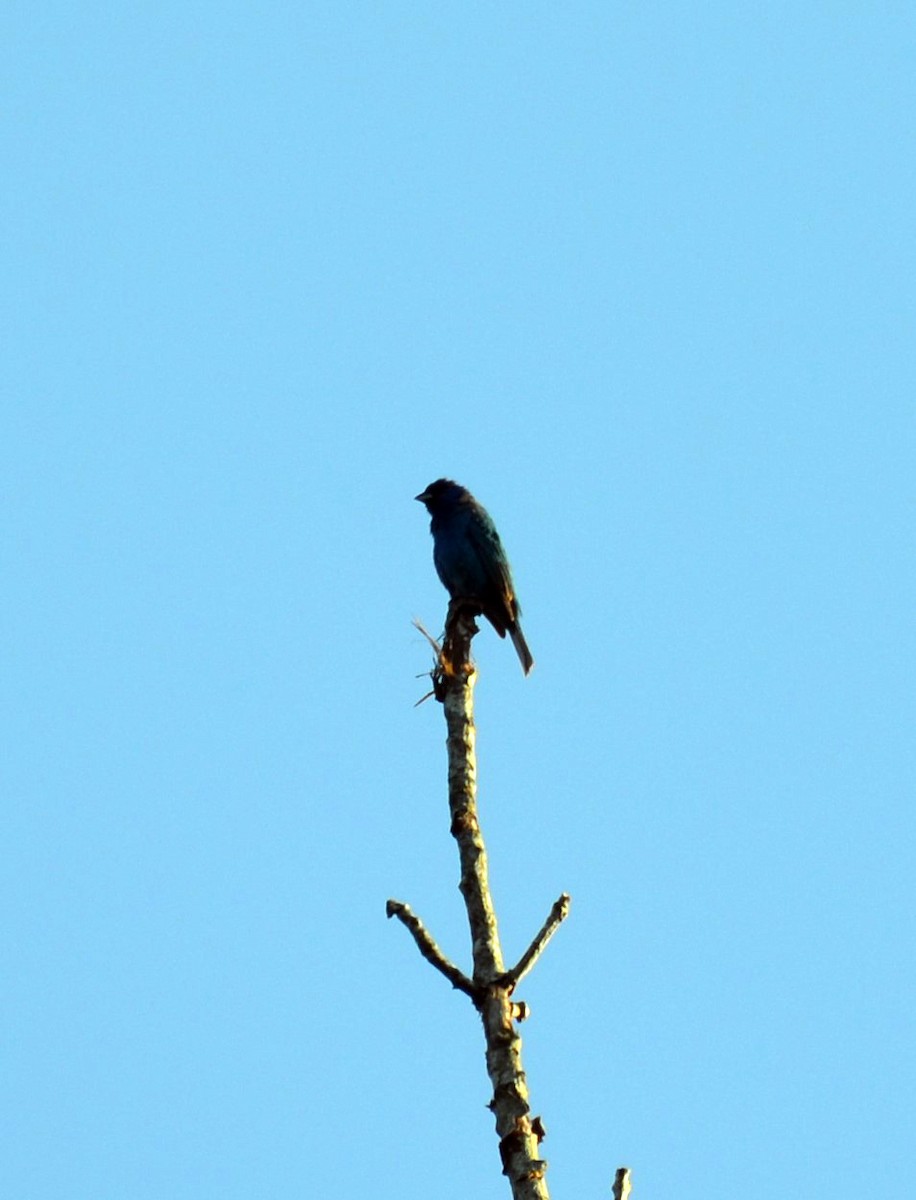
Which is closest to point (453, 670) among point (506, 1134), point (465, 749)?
point (465, 749)

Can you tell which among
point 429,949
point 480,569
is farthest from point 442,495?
point 429,949

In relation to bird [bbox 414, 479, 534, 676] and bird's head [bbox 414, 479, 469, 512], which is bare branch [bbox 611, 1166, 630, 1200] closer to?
bird [bbox 414, 479, 534, 676]

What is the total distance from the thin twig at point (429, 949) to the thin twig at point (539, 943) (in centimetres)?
12

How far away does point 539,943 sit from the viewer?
603 centimetres

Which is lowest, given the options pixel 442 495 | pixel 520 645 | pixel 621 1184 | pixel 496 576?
pixel 621 1184

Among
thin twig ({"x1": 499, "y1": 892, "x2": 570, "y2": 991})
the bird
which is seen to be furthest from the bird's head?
thin twig ({"x1": 499, "y1": 892, "x2": 570, "y2": 991})

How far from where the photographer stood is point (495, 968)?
235 inches

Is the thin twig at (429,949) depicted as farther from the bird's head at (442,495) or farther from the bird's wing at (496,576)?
the bird's head at (442,495)

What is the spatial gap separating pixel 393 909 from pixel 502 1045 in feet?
2.06

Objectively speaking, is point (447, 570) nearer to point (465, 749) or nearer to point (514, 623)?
point (514, 623)

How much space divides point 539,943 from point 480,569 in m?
6.74

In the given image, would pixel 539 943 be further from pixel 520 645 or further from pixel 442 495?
pixel 442 495

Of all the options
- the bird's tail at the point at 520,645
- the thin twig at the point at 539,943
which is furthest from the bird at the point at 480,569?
the thin twig at the point at 539,943

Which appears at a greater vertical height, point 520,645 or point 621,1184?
point 520,645
